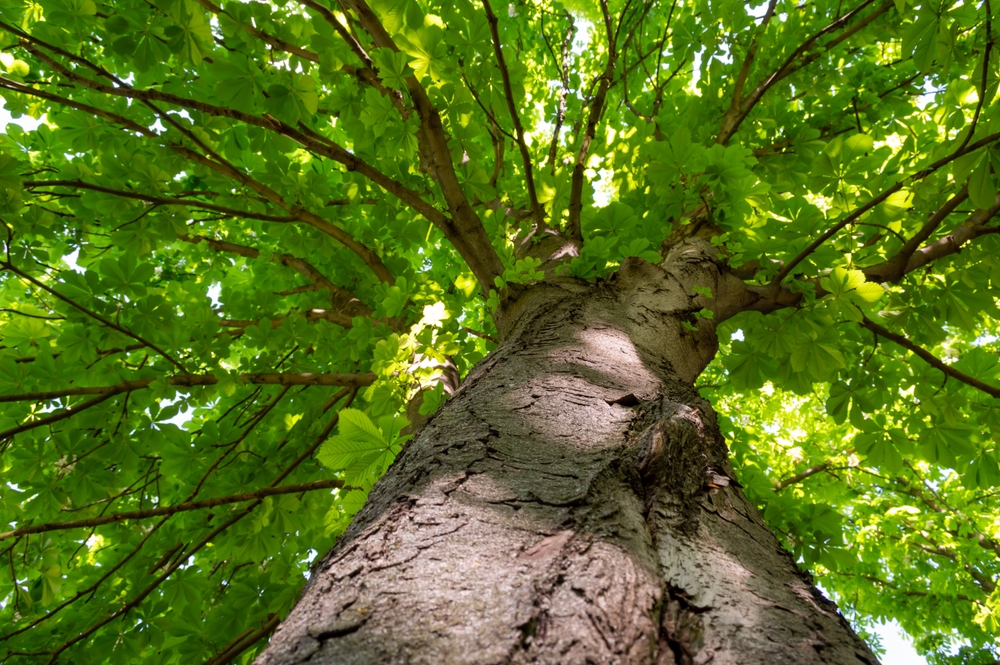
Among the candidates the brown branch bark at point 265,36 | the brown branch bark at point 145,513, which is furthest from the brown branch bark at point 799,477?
the brown branch bark at point 265,36

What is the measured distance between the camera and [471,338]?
2.63 meters

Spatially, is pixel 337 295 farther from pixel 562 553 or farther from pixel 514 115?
pixel 562 553

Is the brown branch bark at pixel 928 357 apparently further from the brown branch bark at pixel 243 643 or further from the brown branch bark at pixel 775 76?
the brown branch bark at pixel 243 643

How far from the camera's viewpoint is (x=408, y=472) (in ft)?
2.69

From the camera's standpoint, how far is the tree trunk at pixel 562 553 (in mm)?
483

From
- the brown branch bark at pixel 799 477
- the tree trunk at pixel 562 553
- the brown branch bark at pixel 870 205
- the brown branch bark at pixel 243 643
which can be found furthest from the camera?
the brown branch bark at pixel 799 477

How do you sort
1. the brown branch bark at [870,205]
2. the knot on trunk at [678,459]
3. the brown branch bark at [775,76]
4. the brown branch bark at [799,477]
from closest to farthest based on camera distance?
the knot on trunk at [678,459] → the brown branch bark at [870,205] → the brown branch bark at [775,76] → the brown branch bark at [799,477]

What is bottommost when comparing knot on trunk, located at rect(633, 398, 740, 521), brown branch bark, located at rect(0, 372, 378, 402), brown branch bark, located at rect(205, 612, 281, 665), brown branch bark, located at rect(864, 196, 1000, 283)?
brown branch bark, located at rect(205, 612, 281, 665)

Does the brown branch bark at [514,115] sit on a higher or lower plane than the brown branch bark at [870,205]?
higher

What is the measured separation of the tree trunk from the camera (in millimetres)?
483

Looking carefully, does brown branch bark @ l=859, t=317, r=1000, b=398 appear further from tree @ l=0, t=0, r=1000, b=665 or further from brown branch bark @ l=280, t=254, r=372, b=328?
brown branch bark @ l=280, t=254, r=372, b=328

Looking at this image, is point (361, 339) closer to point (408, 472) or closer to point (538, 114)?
point (408, 472)

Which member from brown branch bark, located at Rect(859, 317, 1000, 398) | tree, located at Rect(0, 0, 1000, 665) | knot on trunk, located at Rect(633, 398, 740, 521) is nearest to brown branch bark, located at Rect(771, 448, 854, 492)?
tree, located at Rect(0, 0, 1000, 665)

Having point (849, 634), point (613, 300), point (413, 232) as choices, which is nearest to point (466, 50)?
point (413, 232)
